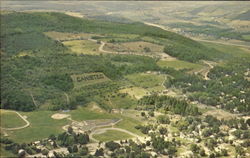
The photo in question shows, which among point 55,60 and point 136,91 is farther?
point 55,60

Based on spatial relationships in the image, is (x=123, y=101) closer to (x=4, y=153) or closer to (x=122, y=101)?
(x=122, y=101)

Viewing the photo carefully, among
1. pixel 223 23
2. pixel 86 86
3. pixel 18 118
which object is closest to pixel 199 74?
pixel 86 86

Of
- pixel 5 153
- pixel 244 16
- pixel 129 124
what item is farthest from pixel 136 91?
pixel 244 16

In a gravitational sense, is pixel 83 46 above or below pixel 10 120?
above

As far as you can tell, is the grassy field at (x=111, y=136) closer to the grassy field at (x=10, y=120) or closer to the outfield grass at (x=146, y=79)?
the grassy field at (x=10, y=120)

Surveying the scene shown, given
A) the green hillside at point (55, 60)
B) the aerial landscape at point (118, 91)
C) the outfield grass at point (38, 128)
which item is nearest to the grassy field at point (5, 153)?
the aerial landscape at point (118, 91)

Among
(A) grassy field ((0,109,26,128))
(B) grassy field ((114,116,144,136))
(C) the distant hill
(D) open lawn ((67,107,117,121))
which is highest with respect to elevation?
(C) the distant hill

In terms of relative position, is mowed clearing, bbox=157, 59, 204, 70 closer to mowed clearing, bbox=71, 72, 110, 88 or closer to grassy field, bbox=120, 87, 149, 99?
mowed clearing, bbox=71, 72, 110, 88

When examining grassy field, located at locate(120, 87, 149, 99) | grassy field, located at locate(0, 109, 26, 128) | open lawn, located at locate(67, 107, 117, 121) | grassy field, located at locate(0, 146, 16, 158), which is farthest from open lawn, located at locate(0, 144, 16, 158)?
grassy field, located at locate(120, 87, 149, 99)
